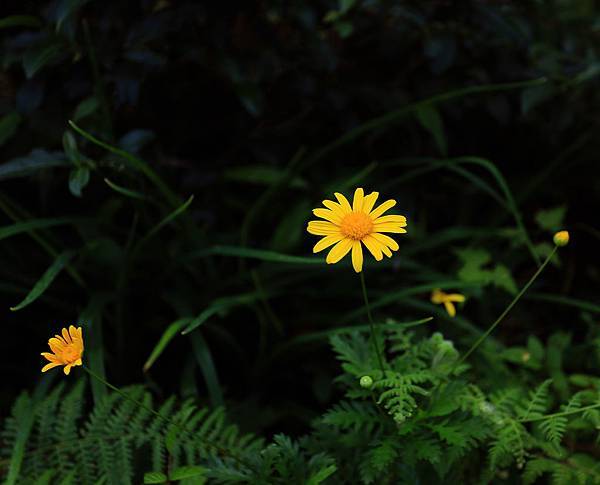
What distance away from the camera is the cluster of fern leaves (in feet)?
3.24

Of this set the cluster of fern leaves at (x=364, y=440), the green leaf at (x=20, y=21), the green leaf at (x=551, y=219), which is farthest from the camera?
the green leaf at (x=551, y=219)

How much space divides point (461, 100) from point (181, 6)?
827 mm

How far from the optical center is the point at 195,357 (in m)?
1.47

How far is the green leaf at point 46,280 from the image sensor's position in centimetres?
114

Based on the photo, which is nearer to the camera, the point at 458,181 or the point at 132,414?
the point at 132,414

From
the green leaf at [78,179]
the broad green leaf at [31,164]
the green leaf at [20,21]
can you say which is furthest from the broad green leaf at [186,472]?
the green leaf at [20,21]

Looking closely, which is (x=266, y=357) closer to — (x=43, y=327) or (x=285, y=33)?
(x=43, y=327)

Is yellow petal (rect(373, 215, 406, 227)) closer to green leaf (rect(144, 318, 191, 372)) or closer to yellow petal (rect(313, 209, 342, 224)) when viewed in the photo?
yellow petal (rect(313, 209, 342, 224))

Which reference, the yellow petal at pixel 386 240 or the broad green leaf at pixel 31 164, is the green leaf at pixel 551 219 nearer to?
the yellow petal at pixel 386 240

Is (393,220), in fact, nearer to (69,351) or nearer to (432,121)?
(69,351)

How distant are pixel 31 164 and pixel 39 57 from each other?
0.79 feet

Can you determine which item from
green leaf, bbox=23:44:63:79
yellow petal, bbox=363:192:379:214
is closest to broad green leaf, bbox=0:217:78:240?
green leaf, bbox=23:44:63:79

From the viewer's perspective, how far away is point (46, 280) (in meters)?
1.21

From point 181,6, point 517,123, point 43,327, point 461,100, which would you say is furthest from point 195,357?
point 517,123
